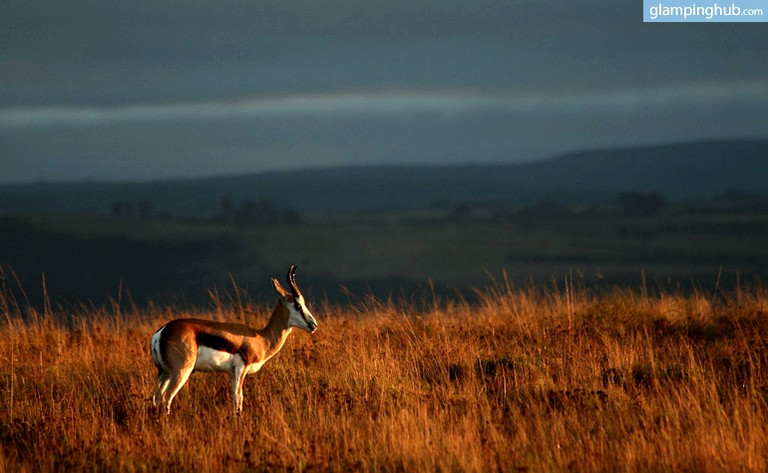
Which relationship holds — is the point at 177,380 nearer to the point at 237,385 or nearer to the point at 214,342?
the point at 214,342

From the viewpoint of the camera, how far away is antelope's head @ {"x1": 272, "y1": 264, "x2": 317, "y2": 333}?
10.3 metres

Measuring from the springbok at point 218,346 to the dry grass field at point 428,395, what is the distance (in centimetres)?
40

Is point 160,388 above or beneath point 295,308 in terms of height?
beneath

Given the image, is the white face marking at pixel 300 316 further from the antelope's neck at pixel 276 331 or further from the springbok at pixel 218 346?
the antelope's neck at pixel 276 331

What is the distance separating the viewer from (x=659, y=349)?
13.2m

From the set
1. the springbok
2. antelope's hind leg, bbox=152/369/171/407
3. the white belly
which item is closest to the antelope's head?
the springbok

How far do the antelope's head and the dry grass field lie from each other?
93 centimetres

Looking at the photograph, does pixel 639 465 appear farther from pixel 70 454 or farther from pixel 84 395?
pixel 84 395

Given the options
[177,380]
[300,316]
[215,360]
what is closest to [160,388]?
[177,380]

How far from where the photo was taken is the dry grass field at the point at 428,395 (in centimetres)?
845

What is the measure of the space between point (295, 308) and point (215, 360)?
45.6 inches

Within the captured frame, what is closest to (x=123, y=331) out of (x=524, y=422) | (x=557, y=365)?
(x=557, y=365)

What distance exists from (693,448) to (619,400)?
1.96 metres

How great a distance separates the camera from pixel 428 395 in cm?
1080
